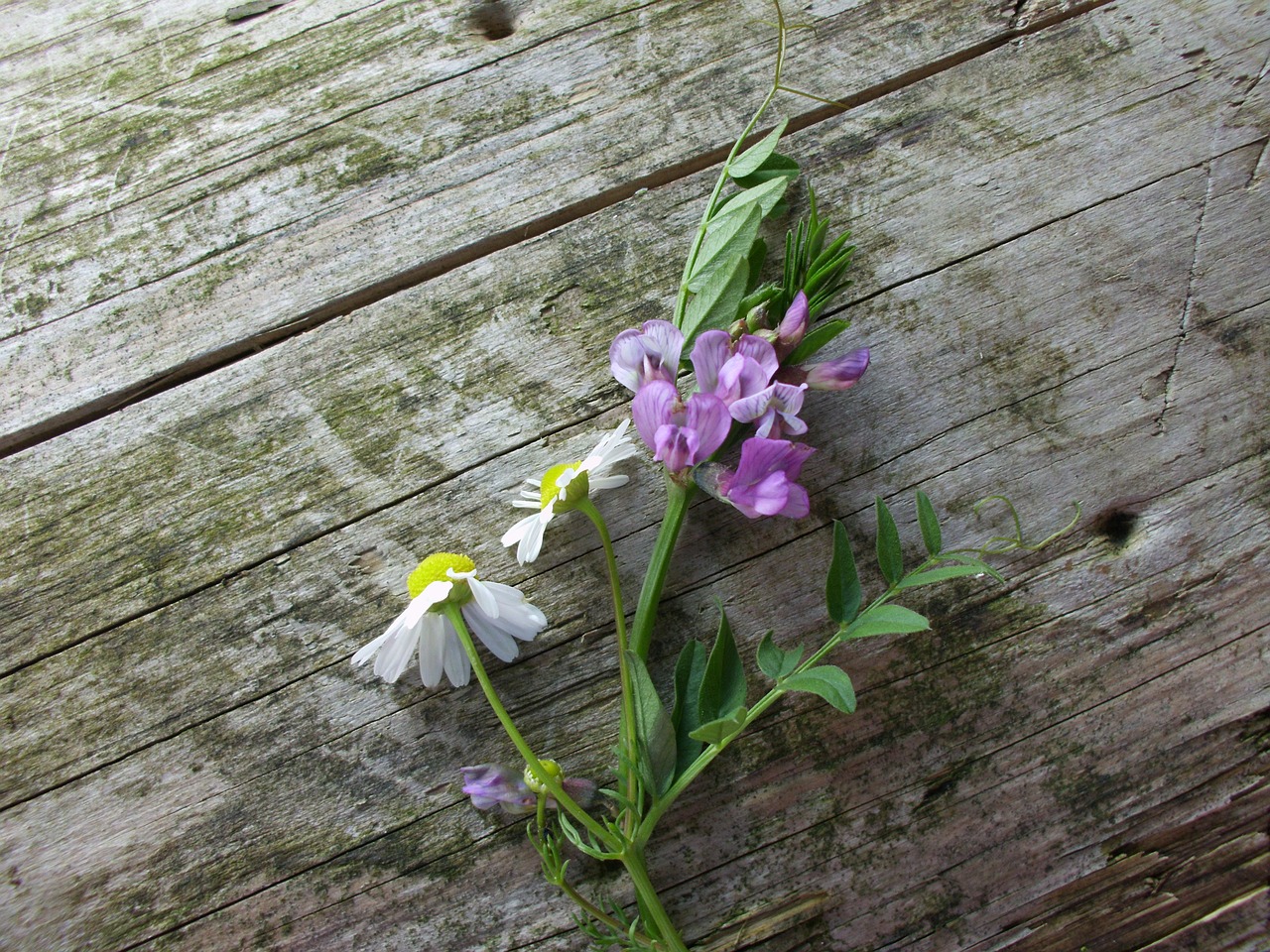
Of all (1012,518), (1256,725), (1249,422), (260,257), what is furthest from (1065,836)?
(260,257)

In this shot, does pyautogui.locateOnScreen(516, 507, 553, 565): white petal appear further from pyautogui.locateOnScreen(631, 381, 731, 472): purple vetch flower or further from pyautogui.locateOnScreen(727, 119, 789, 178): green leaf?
pyautogui.locateOnScreen(727, 119, 789, 178): green leaf

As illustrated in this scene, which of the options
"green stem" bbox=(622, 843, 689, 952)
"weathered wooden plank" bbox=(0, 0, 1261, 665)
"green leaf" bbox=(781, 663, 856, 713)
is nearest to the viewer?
"green leaf" bbox=(781, 663, 856, 713)

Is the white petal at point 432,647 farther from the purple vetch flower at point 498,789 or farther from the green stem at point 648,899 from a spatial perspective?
the green stem at point 648,899

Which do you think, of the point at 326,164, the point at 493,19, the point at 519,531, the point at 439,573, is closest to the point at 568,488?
the point at 519,531

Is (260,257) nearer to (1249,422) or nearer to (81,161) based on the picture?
(81,161)

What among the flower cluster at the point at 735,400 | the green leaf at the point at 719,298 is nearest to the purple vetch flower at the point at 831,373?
the flower cluster at the point at 735,400

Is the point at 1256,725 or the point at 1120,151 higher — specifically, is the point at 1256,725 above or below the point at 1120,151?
below

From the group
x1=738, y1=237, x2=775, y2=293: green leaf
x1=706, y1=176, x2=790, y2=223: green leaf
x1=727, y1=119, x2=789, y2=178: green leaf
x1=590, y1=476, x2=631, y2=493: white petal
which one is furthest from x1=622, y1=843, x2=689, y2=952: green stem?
x1=727, y1=119, x2=789, y2=178: green leaf
